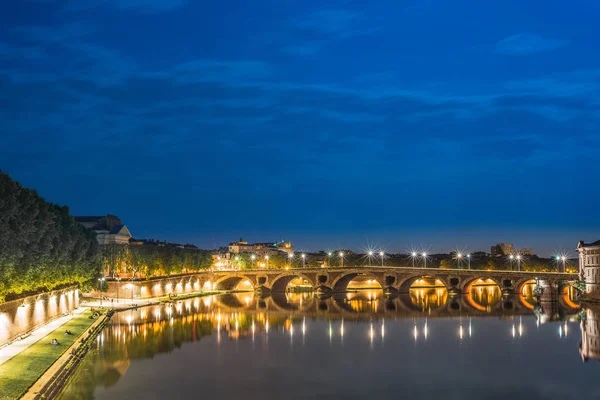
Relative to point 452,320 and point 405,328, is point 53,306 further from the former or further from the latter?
point 452,320

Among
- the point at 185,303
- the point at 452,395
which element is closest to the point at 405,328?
the point at 452,395

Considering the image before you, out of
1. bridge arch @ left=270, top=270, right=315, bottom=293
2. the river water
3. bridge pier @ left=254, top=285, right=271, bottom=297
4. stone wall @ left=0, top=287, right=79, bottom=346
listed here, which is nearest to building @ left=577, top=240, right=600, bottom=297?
the river water

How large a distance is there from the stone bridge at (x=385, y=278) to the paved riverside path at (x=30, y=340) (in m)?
56.4

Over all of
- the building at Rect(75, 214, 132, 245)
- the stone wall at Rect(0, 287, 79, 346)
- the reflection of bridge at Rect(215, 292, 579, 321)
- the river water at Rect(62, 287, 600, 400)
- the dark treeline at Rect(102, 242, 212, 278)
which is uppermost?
the building at Rect(75, 214, 132, 245)

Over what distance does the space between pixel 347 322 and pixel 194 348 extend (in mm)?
21577

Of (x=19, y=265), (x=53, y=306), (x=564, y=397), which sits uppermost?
(x=19, y=265)

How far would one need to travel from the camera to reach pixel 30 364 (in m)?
35.3

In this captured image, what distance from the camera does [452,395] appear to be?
1359 inches

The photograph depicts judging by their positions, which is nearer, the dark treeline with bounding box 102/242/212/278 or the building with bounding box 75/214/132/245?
the dark treeline with bounding box 102/242/212/278

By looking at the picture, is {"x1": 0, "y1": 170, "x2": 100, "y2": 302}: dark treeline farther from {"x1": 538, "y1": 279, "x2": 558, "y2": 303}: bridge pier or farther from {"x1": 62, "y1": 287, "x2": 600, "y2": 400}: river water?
{"x1": 538, "y1": 279, "x2": 558, "y2": 303}: bridge pier

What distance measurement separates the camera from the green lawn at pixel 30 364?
98.4 ft

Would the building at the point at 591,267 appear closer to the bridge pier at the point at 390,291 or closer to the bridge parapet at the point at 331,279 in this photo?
the bridge parapet at the point at 331,279

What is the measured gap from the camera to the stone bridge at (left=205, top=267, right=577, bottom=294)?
309 feet

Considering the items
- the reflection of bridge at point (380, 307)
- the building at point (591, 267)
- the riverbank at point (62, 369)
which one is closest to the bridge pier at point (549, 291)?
the reflection of bridge at point (380, 307)
